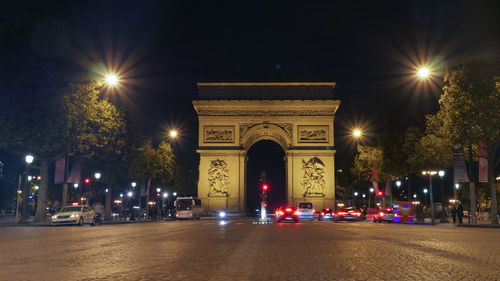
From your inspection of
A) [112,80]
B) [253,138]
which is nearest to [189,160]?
[253,138]

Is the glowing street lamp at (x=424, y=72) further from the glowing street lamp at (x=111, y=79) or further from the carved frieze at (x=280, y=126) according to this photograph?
the carved frieze at (x=280, y=126)

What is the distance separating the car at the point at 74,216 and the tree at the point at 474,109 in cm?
2432

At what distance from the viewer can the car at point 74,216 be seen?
31453 millimetres

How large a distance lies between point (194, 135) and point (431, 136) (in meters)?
47.1

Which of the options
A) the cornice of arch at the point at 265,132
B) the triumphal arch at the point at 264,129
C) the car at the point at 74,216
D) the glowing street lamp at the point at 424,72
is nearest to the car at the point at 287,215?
the car at the point at 74,216

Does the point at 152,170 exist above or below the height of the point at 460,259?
above

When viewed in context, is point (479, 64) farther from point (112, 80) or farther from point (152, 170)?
Answer: point (152, 170)

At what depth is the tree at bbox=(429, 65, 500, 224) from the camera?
3086 centimetres

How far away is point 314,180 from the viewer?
59000 millimetres

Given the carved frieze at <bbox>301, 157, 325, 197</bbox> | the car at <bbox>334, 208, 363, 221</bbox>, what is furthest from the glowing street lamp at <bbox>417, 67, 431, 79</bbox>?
the carved frieze at <bbox>301, 157, 325, 197</bbox>

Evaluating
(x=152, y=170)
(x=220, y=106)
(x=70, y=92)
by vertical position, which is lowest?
(x=152, y=170)

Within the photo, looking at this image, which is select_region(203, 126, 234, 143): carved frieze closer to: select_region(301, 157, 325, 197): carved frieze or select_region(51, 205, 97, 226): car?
select_region(301, 157, 325, 197): carved frieze

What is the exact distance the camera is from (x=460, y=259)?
10.6 m

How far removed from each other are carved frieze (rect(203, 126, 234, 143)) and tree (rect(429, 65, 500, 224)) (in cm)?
2994
